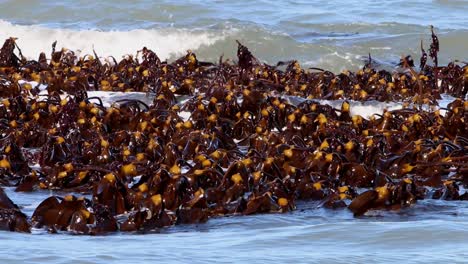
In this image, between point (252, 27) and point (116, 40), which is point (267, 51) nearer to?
point (252, 27)

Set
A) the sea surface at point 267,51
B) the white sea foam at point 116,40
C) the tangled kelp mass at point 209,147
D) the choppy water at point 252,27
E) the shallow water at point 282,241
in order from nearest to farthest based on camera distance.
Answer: the shallow water at point 282,241 → the sea surface at point 267,51 → the tangled kelp mass at point 209,147 → the choppy water at point 252,27 → the white sea foam at point 116,40

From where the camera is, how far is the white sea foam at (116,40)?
12844 mm

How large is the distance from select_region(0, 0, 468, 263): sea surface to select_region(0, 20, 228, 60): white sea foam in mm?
19

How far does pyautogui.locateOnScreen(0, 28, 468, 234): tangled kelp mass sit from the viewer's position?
16.0ft

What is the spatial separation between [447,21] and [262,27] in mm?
2893

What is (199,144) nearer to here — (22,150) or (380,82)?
(22,150)

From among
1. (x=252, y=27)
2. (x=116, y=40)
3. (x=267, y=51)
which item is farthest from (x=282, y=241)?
(x=252, y=27)

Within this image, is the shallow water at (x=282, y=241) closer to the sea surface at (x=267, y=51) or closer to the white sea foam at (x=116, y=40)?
the sea surface at (x=267, y=51)

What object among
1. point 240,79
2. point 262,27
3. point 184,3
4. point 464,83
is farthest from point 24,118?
point 184,3

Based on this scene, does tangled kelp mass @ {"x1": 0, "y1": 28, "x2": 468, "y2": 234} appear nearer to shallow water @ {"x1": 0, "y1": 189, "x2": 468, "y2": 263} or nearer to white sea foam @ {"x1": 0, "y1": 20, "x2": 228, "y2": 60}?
shallow water @ {"x1": 0, "y1": 189, "x2": 468, "y2": 263}

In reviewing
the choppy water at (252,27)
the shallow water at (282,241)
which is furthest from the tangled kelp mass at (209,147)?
the choppy water at (252,27)

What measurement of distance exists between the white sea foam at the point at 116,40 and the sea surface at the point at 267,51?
19mm

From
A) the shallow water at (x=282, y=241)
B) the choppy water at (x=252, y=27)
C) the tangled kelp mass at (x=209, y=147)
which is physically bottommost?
the shallow water at (x=282, y=241)

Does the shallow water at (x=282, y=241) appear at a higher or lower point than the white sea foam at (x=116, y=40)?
lower
